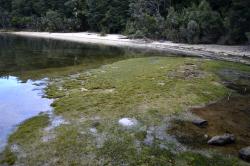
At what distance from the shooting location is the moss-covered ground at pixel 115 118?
45.9ft

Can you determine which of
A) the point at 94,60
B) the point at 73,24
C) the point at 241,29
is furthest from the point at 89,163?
the point at 73,24

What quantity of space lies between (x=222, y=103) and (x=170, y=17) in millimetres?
46060

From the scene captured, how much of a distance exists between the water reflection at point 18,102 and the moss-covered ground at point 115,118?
69 centimetres

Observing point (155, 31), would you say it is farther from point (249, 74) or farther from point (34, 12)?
point (34, 12)

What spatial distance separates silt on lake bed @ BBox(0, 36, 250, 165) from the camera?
14.3m

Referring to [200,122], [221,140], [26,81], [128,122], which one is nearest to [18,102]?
[26,81]

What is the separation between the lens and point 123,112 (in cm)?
1969

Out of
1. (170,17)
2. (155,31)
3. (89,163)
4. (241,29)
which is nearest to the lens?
(89,163)

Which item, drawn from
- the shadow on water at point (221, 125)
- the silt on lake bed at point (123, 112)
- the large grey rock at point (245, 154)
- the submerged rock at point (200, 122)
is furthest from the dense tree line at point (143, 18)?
the large grey rock at point (245, 154)

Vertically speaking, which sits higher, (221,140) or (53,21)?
(53,21)

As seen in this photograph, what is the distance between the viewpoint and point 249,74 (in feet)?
105

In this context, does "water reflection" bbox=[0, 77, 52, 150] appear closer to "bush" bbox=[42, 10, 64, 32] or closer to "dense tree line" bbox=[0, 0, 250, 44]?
"dense tree line" bbox=[0, 0, 250, 44]

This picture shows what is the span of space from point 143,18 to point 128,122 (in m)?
56.2

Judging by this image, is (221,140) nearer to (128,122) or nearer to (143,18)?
(128,122)
